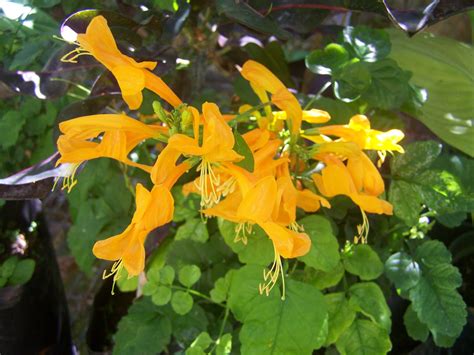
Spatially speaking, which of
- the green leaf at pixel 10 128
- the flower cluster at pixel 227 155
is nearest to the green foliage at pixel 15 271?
the green leaf at pixel 10 128

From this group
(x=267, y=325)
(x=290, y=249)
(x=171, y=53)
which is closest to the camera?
(x=290, y=249)

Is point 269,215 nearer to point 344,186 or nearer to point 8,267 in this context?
point 344,186

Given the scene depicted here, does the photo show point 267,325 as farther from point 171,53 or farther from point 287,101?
point 171,53

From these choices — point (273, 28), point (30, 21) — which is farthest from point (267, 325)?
point (30, 21)

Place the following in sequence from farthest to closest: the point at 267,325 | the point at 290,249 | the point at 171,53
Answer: the point at 171,53
the point at 267,325
the point at 290,249

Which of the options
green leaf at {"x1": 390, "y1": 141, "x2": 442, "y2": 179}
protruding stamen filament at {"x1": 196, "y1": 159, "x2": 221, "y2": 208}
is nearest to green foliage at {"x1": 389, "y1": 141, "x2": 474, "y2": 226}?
green leaf at {"x1": 390, "y1": 141, "x2": 442, "y2": 179}

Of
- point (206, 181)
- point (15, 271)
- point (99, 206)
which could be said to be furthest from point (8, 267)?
point (206, 181)

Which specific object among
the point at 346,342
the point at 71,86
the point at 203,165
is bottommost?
the point at 346,342
